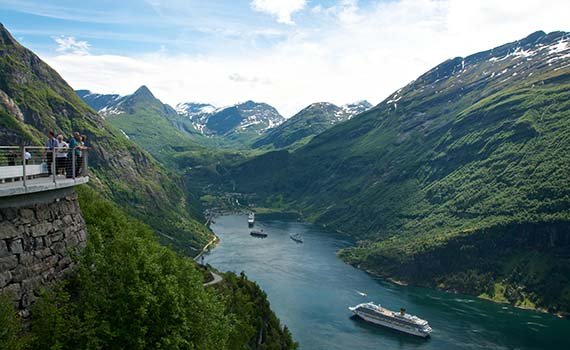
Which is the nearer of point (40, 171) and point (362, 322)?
point (40, 171)

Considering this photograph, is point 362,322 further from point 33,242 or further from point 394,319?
point 33,242

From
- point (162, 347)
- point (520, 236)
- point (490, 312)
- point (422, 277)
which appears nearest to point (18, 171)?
point (162, 347)

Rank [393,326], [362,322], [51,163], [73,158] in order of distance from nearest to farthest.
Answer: [51,163]
[73,158]
[362,322]
[393,326]

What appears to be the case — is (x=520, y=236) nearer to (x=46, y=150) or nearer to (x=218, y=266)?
(x=218, y=266)

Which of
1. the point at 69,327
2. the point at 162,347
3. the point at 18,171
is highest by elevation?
the point at 18,171

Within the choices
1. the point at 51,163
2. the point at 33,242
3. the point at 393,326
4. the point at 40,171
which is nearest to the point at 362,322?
the point at 393,326

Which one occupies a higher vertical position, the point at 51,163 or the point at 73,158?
the point at 73,158

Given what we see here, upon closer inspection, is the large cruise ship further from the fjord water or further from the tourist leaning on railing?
the tourist leaning on railing
